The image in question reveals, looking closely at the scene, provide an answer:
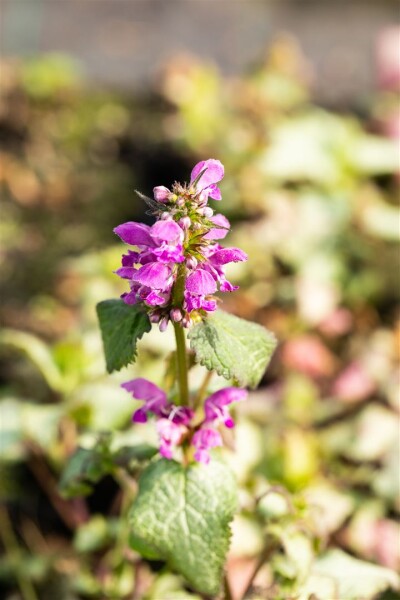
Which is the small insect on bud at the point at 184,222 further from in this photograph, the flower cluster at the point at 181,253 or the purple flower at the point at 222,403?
the purple flower at the point at 222,403

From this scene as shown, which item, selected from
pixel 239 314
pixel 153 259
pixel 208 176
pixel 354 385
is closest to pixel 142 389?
pixel 153 259

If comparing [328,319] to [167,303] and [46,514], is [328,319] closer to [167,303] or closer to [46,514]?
[46,514]

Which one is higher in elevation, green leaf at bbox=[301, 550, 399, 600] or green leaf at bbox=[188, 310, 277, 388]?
green leaf at bbox=[188, 310, 277, 388]

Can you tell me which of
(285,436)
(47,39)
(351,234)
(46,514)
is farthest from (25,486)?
(47,39)

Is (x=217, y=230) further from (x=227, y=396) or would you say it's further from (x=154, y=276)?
(x=227, y=396)

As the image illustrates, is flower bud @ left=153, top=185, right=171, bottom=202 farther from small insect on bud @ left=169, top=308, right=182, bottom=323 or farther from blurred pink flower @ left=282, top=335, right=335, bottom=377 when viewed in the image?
blurred pink flower @ left=282, top=335, right=335, bottom=377

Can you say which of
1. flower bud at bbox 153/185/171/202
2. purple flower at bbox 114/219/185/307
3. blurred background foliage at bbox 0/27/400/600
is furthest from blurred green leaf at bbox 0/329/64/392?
flower bud at bbox 153/185/171/202

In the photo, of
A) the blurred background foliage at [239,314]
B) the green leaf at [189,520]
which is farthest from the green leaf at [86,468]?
the green leaf at [189,520]
